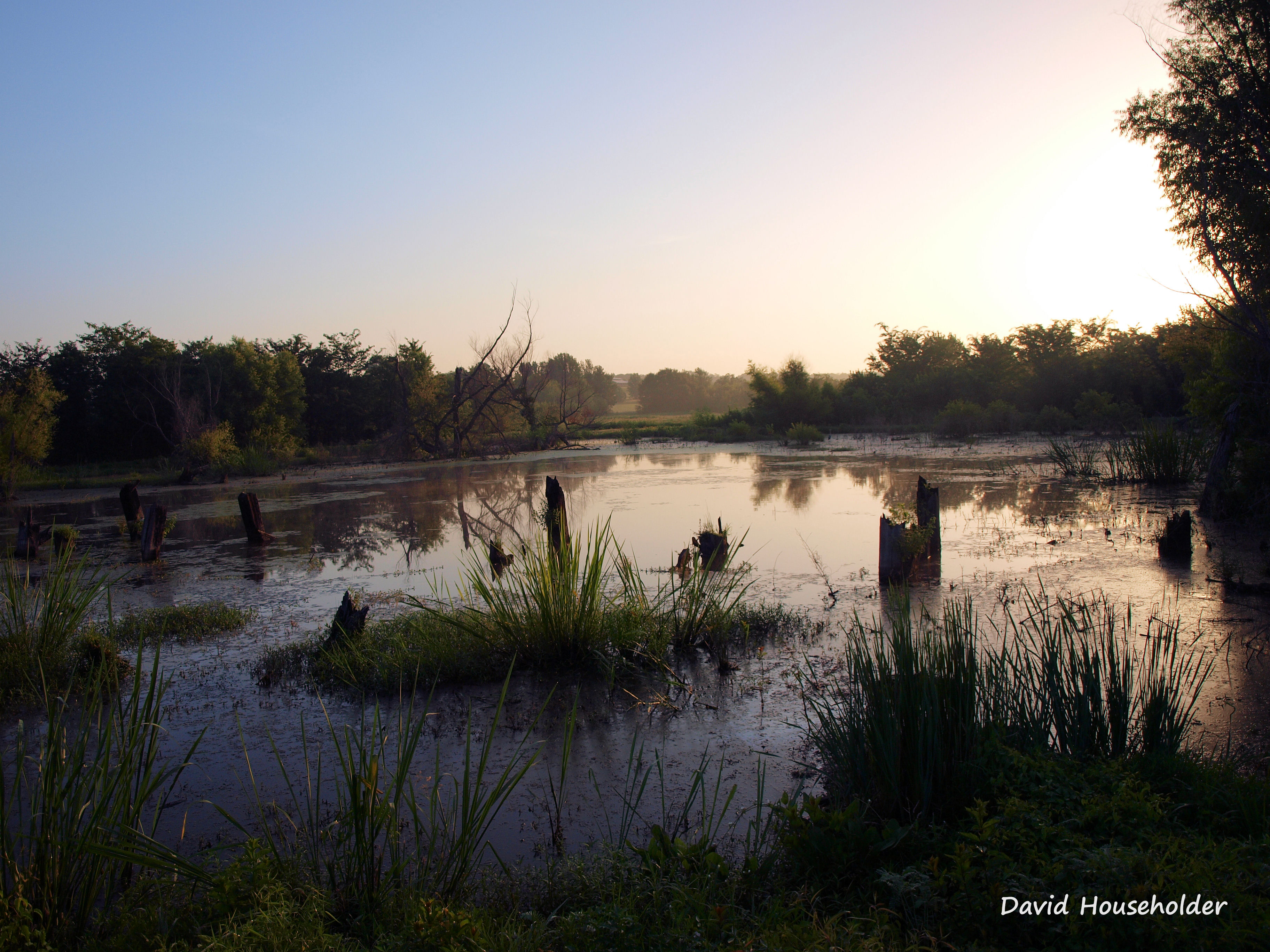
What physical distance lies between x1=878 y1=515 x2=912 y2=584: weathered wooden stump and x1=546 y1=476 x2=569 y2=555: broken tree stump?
134 inches

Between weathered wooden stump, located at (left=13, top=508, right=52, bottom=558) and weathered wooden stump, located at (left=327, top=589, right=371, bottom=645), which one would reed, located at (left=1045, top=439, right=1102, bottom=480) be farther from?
weathered wooden stump, located at (left=13, top=508, right=52, bottom=558)

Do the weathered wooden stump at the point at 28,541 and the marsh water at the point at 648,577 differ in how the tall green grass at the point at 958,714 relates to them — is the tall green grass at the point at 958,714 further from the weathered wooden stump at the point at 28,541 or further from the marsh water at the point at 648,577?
the weathered wooden stump at the point at 28,541

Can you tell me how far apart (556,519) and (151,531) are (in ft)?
23.9

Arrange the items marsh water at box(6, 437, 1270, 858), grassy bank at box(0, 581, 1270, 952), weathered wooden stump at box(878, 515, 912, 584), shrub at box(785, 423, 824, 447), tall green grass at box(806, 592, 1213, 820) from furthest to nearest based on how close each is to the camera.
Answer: shrub at box(785, 423, 824, 447), weathered wooden stump at box(878, 515, 912, 584), marsh water at box(6, 437, 1270, 858), tall green grass at box(806, 592, 1213, 820), grassy bank at box(0, 581, 1270, 952)

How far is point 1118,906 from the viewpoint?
2221mm

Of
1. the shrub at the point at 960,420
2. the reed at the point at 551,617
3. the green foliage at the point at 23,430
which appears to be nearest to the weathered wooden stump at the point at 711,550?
the reed at the point at 551,617

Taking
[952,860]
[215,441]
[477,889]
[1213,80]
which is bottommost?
[477,889]

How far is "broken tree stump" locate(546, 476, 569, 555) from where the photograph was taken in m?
6.38

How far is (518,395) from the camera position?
36.7 meters

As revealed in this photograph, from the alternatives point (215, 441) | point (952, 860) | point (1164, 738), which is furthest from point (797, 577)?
point (215, 441)

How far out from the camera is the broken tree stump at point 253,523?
1322 cm

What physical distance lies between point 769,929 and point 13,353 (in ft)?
138

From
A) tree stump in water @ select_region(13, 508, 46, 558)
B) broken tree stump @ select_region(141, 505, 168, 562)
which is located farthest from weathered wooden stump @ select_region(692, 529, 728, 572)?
tree stump in water @ select_region(13, 508, 46, 558)

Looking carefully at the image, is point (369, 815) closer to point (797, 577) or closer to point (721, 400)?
point (797, 577)
